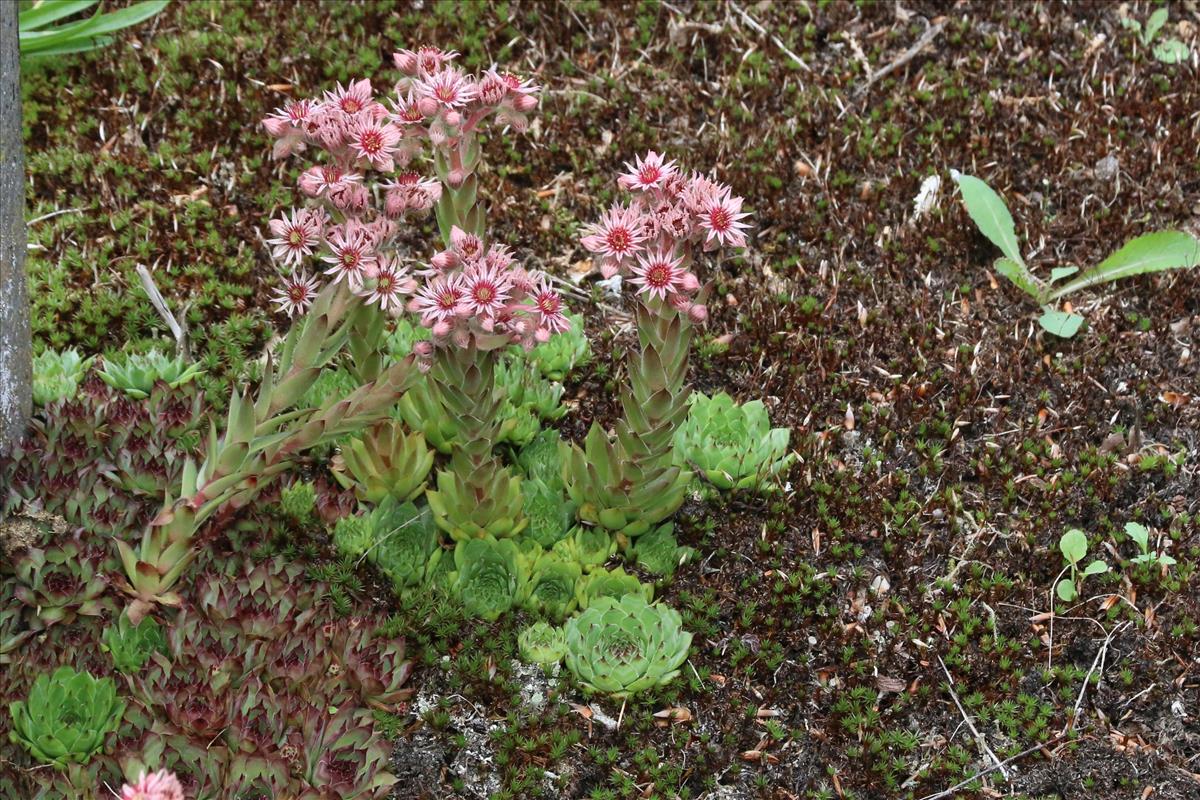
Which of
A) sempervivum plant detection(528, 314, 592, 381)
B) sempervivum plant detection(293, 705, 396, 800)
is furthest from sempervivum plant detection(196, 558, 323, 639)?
sempervivum plant detection(528, 314, 592, 381)

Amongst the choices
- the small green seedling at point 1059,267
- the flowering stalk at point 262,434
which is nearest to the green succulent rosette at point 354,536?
the flowering stalk at point 262,434

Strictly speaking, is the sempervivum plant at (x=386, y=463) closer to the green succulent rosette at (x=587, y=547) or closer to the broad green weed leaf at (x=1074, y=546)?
the green succulent rosette at (x=587, y=547)

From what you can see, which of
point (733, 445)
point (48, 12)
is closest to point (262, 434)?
point (733, 445)

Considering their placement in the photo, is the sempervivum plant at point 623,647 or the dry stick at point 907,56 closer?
the sempervivum plant at point 623,647

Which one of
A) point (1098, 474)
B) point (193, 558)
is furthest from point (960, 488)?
point (193, 558)

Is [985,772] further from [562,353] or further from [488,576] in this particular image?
[562,353]
